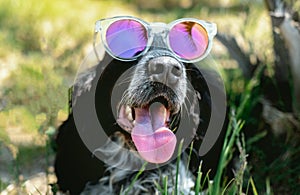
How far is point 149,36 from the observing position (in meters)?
2.61

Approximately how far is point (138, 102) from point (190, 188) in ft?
1.50

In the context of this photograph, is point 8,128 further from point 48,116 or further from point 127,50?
point 127,50

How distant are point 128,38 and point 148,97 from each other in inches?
9.8

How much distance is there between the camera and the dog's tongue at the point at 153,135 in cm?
253

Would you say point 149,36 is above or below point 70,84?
above

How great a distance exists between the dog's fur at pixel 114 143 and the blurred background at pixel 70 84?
0.10 metres

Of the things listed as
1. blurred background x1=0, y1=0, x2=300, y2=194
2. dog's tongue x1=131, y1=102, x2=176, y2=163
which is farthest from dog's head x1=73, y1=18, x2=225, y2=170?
blurred background x1=0, y1=0, x2=300, y2=194

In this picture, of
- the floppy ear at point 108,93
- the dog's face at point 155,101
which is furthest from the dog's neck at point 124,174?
the dog's face at point 155,101

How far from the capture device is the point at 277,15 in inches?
126

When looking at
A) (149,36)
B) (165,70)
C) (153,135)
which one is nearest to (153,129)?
(153,135)

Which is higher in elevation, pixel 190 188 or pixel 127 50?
pixel 127 50

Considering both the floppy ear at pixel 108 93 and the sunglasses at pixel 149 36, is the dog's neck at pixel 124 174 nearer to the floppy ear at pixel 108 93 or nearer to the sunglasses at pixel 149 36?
the floppy ear at pixel 108 93

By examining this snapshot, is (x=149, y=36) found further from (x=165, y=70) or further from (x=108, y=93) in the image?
(x=108, y=93)

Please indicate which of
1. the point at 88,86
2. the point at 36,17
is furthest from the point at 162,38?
the point at 36,17
